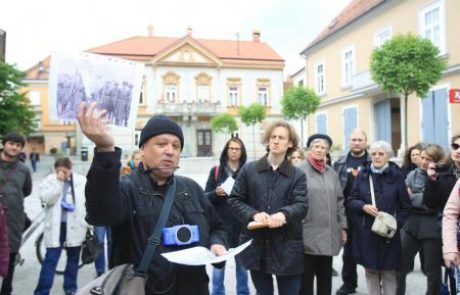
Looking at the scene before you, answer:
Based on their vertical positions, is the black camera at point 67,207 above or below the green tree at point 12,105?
below

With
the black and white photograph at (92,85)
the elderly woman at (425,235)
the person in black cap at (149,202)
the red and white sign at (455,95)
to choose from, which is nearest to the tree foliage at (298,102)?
the red and white sign at (455,95)

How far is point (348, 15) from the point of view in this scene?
2694cm

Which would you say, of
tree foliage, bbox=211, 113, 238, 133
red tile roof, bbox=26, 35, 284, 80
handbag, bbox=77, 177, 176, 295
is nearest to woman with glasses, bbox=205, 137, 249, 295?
handbag, bbox=77, 177, 176, 295

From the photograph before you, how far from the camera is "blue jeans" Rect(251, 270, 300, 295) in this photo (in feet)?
10.9

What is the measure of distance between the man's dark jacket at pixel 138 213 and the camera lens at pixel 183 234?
0.04 meters

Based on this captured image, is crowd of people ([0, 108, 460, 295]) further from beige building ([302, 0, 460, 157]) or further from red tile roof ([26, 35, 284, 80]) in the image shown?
red tile roof ([26, 35, 284, 80])

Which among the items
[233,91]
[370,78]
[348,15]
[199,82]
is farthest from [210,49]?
[370,78]

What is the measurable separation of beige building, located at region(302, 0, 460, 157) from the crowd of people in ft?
39.8

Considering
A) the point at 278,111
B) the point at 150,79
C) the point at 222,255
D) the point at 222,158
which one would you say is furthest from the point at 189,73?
the point at 222,255

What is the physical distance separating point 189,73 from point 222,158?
1533 inches

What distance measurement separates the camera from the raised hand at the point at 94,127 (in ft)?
5.23

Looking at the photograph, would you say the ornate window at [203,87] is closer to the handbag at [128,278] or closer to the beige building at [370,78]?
the beige building at [370,78]

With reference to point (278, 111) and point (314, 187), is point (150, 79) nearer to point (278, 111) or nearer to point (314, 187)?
point (278, 111)

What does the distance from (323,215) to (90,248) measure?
2147 mm
